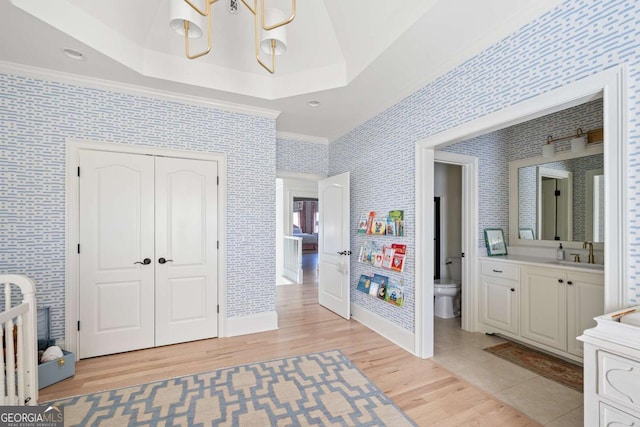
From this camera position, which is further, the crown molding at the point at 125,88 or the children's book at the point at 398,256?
the children's book at the point at 398,256

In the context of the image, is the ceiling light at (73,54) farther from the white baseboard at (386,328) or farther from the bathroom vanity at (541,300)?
the bathroom vanity at (541,300)

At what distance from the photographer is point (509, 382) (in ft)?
7.68

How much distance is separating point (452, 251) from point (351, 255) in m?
1.69

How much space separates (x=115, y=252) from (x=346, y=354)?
8.53 ft

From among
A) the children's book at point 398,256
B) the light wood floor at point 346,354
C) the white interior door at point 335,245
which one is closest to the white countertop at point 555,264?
the children's book at point 398,256

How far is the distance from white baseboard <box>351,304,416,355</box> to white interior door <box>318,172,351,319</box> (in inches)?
5.9

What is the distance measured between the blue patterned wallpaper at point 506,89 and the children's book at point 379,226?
18 cm

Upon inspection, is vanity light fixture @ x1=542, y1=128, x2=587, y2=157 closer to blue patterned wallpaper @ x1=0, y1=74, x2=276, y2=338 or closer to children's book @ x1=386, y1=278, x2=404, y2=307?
children's book @ x1=386, y1=278, x2=404, y2=307

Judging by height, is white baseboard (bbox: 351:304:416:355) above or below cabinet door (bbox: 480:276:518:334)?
below

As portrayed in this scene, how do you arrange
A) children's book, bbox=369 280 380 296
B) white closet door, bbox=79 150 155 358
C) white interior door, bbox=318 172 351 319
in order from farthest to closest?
white interior door, bbox=318 172 351 319 → children's book, bbox=369 280 380 296 → white closet door, bbox=79 150 155 358

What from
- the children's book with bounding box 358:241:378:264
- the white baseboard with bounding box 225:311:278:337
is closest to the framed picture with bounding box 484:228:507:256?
the children's book with bounding box 358:241:378:264

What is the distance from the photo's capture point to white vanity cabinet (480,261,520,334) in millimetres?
3082

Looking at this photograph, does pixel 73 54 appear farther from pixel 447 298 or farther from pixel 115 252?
pixel 447 298

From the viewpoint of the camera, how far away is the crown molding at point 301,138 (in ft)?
14.1
